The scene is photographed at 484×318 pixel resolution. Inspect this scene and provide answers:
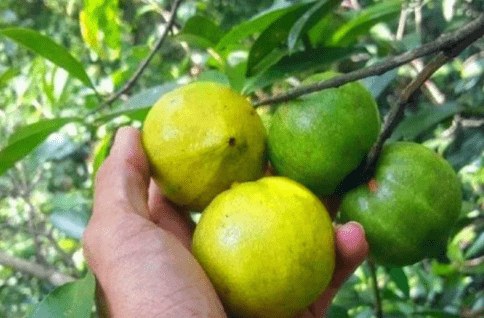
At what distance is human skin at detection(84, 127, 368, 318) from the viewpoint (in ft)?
3.36

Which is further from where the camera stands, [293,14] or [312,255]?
[293,14]

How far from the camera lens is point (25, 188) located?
8.61ft

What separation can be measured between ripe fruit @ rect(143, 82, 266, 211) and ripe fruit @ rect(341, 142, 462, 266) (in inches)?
8.6

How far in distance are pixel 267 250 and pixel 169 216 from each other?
1.45 feet

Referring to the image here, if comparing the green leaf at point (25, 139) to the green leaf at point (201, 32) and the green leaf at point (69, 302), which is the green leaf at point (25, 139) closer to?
the green leaf at point (201, 32)

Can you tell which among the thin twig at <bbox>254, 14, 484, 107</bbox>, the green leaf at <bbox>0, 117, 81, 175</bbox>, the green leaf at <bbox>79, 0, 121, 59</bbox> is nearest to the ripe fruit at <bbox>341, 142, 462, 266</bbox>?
the thin twig at <bbox>254, 14, 484, 107</bbox>

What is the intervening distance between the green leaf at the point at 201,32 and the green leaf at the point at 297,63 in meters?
0.24

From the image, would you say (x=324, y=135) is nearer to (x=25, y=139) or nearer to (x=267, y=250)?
(x=267, y=250)

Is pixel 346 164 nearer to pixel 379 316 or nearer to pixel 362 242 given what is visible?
pixel 362 242

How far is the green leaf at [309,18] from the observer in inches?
47.9

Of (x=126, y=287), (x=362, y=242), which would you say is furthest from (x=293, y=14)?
(x=126, y=287)

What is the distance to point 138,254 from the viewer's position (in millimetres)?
1083

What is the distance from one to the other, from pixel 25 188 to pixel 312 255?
1.90m

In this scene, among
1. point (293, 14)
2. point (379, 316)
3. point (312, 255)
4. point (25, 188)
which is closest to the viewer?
point (312, 255)
